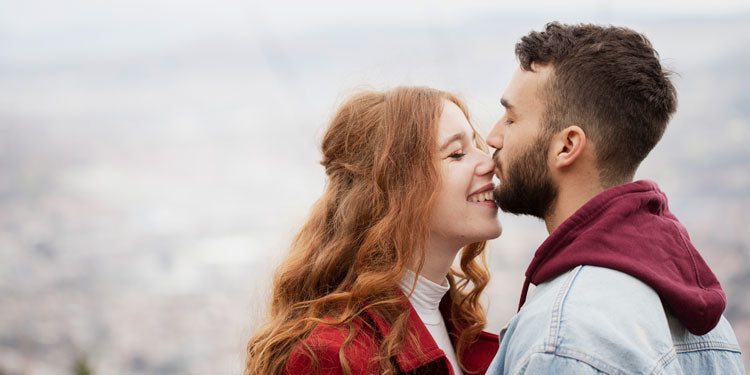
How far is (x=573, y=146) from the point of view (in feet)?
5.56

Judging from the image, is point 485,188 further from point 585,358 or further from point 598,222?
point 585,358

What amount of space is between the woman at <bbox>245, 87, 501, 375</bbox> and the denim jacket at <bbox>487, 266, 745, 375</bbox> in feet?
1.79

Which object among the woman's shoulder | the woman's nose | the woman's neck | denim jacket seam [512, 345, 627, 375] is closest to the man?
denim jacket seam [512, 345, 627, 375]

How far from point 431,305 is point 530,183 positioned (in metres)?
0.64

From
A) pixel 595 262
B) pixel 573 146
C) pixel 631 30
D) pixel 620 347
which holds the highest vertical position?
pixel 631 30

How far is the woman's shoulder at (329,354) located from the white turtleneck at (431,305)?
A: 1.03ft

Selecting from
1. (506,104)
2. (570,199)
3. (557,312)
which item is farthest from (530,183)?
(557,312)

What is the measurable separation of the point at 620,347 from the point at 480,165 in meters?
0.93

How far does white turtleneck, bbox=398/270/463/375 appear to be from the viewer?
7.14 ft

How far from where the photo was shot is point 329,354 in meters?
1.86

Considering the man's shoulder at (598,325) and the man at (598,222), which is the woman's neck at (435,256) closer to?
the man at (598,222)

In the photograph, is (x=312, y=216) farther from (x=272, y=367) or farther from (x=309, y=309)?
(x=272, y=367)

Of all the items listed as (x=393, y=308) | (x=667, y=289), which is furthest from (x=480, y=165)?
(x=667, y=289)

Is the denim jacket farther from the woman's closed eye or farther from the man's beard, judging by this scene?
the woman's closed eye
